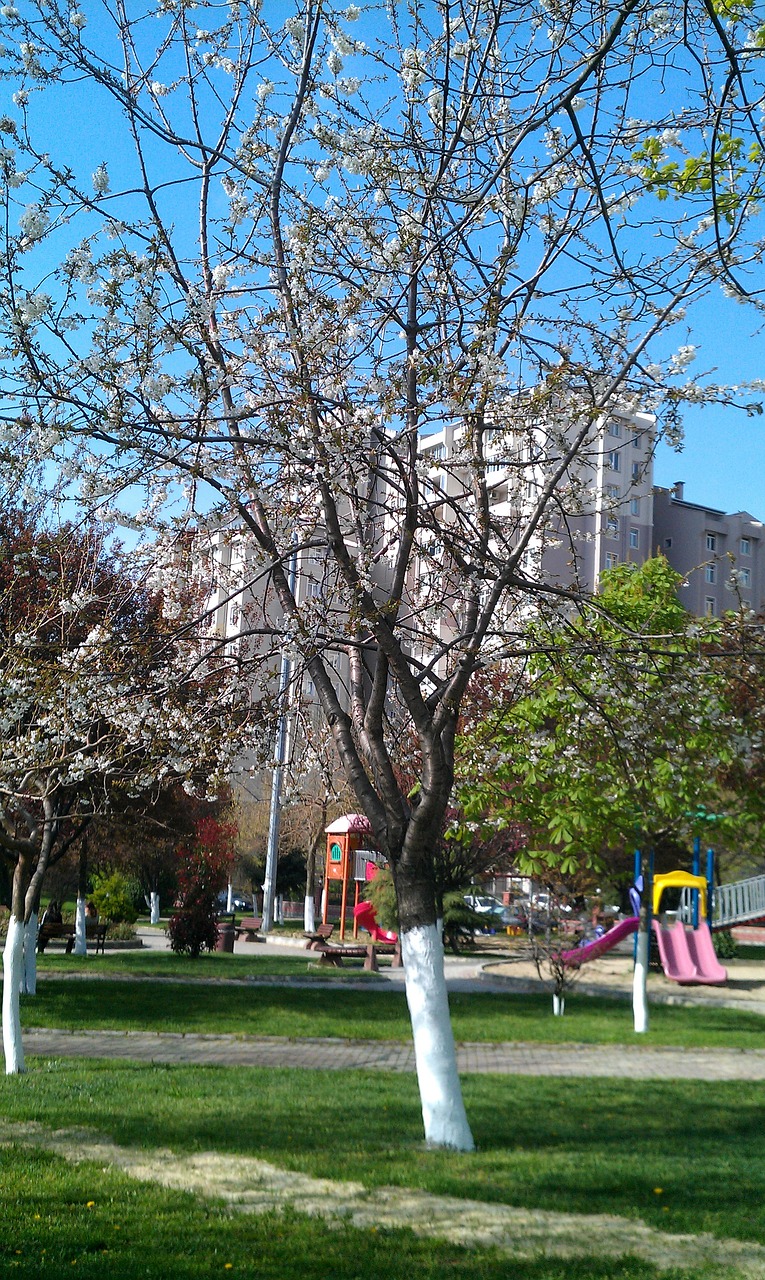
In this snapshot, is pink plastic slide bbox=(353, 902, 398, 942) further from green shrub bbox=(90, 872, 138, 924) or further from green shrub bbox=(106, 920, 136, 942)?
green shrub bbox=(90, 872, 138, 924)

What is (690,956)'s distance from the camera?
74.7ft

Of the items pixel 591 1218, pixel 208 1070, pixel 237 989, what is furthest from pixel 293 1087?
pixel 237 989

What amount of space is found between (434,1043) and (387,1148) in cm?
84

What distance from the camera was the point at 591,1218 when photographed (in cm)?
591

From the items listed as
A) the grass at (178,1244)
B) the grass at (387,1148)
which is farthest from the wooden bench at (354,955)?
the grass at (178,1244)

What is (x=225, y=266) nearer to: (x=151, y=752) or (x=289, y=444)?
(x=289, y=444)

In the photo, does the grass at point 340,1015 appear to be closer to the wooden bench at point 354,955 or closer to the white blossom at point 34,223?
the wooden bench at point 354,955

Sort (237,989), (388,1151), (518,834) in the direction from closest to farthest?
(388,1151) < (237,989) < (518,834)

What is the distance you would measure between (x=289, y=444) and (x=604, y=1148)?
5.39 m

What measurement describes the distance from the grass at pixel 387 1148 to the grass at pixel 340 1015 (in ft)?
11.1

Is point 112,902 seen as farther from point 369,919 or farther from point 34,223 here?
point 34,223

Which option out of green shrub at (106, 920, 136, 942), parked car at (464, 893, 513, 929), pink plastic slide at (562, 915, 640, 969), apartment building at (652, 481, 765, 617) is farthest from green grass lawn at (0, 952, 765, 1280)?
apartment building at (652, 481, 765, 617)

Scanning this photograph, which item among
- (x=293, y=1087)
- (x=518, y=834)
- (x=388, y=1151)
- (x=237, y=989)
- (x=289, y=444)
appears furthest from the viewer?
(x=518, y=834)

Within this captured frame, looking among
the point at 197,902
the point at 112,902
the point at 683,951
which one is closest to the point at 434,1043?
the point at 683,951
